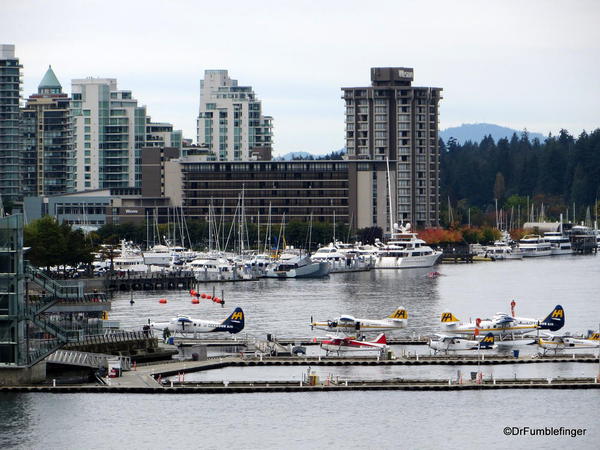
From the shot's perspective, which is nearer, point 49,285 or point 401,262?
point 49,285

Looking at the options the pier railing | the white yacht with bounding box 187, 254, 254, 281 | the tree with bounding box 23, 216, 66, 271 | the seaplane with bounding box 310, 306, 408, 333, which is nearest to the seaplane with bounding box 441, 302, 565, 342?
the seaplane with bounding box 310, 306, 408, 333

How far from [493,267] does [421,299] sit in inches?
2778

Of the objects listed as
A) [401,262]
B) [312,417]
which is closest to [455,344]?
[312,417]

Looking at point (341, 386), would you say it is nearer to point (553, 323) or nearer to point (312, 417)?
point (312, 417)

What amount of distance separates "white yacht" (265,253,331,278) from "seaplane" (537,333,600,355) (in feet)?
274

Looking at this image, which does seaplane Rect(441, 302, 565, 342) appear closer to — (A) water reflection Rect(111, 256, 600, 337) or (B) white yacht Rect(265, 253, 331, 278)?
(A) water reflection Rect(111, 256, 600, 337)

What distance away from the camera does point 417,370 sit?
7919 cm

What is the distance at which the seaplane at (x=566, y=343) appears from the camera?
278 feet

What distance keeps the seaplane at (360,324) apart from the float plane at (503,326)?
18.7 feet

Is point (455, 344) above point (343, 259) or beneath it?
beneath

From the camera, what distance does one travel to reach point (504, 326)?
9181 cm

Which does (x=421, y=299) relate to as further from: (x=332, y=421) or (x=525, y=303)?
(x=332, y=421)

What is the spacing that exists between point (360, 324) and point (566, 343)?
1642 cm

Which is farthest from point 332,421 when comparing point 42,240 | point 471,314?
point 42,240
